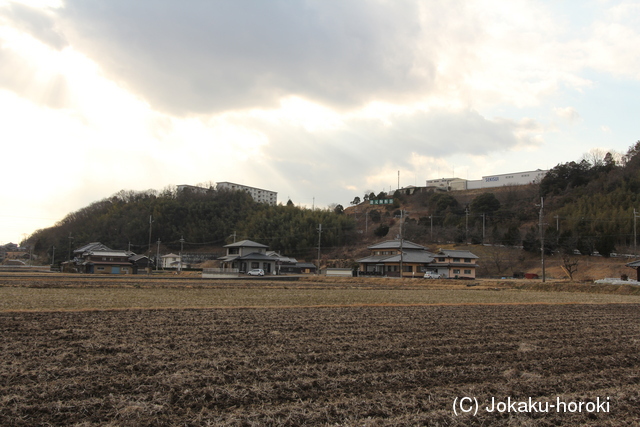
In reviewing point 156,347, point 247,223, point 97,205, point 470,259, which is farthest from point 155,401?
point 97,205

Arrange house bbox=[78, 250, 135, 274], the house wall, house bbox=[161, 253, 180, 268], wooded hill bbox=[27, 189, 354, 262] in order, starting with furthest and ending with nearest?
wooded hill bbox=[27, 189, 354, 262] → house bbox=[161, 253, 180, 268] → house bbox=[78, 250, 135, 274] → the house wall

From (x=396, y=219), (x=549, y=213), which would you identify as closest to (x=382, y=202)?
(x=396, y=219)

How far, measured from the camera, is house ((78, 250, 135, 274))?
5809 cm

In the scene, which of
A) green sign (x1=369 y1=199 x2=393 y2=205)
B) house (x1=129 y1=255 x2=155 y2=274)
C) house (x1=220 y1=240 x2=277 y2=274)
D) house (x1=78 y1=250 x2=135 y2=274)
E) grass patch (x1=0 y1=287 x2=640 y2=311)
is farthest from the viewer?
green sign (x1=369 y1=199 x2=393 y2=205)

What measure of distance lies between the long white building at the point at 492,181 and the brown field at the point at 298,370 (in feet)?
291

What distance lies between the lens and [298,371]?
6973 mm

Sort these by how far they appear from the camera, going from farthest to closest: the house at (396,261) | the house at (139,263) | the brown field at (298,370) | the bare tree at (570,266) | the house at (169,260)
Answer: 1. the house at (169,260)
2. the house at (139,263)
3. the house at (396,261)
4. the bare tree at (570,266)
5. the brown field at (298,370)

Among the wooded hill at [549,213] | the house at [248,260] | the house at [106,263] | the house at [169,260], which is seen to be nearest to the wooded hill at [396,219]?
the wooded hill at [549,213]

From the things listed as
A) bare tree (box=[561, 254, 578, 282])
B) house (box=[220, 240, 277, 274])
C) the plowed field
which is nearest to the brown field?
the plowed field

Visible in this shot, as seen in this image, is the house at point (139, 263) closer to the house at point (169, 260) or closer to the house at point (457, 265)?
the house at point (169, 260)

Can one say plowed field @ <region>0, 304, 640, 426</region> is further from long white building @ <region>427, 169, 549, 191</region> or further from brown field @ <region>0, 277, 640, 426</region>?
long white building @ <region>427, 169, 549, 191</region>

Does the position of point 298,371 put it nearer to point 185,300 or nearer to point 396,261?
point 185,300

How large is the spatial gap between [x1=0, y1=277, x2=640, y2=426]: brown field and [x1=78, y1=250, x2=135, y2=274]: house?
1944 inches

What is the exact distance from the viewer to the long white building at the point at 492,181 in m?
93.6
